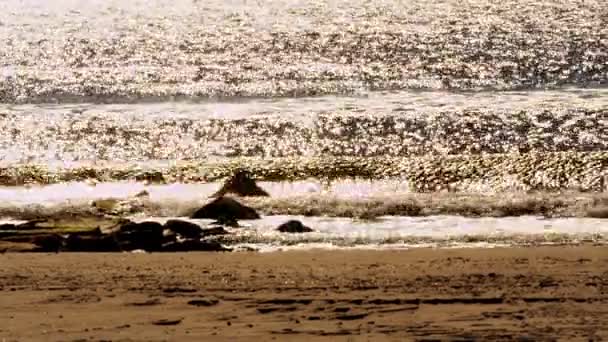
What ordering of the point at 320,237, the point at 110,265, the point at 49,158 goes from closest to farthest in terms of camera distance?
the point at 110,265
the point at 320,237
the point at 49,158

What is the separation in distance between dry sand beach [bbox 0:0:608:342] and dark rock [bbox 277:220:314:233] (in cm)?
4

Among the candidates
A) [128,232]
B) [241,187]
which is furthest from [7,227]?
[241,187]

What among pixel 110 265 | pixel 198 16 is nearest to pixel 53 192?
pixel 110 265

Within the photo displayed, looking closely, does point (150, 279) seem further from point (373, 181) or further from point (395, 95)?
point (395, 95)

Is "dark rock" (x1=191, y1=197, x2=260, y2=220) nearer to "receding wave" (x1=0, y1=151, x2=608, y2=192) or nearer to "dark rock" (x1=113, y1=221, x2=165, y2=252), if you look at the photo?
"dark rock" (x1=113, y1=221, x2=165, y2=252)

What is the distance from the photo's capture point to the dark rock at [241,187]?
52.1 feet

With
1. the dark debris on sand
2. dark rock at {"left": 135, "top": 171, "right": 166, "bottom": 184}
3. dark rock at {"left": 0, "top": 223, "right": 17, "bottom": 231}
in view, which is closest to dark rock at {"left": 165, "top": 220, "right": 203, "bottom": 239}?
the dark debris on sand

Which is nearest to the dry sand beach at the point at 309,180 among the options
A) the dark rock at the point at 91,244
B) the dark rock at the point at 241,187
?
the dark rock at the point at 91,244

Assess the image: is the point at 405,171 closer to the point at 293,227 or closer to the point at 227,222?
the point at 227,222

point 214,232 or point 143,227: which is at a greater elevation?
point 143,227

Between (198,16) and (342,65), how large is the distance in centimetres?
1228

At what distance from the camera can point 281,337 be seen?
820 cm

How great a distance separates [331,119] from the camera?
21875 millimetres

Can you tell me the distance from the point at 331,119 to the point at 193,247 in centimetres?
977
